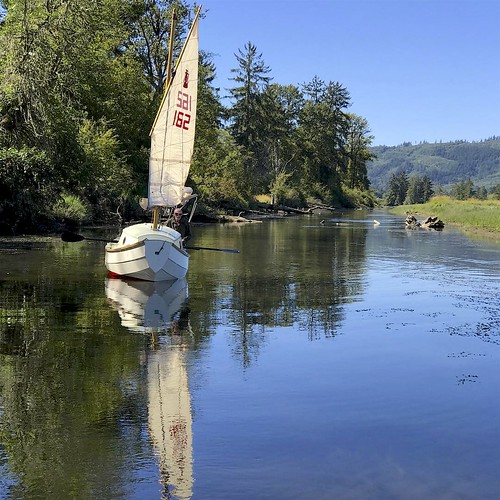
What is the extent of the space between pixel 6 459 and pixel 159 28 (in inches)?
2456

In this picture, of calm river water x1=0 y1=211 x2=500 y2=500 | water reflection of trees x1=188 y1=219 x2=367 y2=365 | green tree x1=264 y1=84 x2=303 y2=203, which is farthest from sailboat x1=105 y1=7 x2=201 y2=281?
green tree x1=264 y1=84 x2=303 y2=203

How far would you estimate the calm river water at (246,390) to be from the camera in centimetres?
674

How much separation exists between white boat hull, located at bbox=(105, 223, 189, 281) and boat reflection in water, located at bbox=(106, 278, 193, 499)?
0.29m

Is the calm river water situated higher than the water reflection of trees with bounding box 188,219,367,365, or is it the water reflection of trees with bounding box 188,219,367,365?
the water reflection of trees with bounding box 188,219,367,365

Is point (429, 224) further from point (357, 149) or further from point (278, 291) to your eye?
point (357, 149)

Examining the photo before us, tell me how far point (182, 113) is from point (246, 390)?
1488 centimetres

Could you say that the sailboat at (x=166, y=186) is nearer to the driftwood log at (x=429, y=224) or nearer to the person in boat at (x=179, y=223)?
the person in boat at (x=179, y=223)

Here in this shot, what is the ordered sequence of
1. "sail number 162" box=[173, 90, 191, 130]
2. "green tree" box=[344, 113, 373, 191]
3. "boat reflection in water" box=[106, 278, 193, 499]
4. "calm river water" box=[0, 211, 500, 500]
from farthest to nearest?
"green tree" box=[344, 113, 373, 191]
"sail number 162" box=[173, 90, 191, 130]
"boat reflection in water" box=[106, 278, 193, 499]
"calm river water" box=[0, 211, 500, 500]

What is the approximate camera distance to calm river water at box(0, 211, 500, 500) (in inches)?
265

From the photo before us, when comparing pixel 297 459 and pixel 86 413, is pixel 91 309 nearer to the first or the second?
pixel 86 413

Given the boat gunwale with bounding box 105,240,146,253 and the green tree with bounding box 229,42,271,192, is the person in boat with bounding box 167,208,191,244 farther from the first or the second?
the green tree with bounding box 229,42,271,192

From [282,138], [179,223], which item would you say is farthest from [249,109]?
[179,223]

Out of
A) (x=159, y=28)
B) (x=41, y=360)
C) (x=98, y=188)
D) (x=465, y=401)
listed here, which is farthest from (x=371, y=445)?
(x=159, y=28)

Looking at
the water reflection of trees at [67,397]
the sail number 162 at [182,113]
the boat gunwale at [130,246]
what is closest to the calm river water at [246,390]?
the water reflection of trees at [67,397]
